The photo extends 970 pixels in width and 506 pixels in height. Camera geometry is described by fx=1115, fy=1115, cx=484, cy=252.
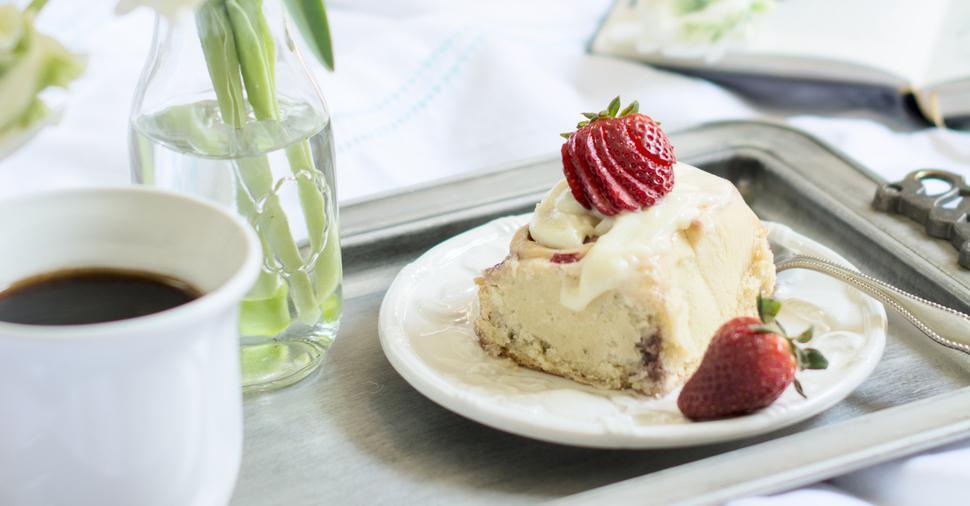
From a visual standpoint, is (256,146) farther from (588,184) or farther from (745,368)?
(745,368)

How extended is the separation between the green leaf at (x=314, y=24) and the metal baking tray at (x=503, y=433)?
36 centimetres

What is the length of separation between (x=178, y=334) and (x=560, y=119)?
1408mm

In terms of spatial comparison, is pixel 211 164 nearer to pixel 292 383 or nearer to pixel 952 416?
pixel 292 383

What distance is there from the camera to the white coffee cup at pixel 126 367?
2.56 ft

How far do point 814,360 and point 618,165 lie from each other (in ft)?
0.92

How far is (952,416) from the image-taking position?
1.05 m

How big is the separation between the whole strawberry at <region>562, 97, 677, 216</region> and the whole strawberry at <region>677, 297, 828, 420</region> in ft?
0.63

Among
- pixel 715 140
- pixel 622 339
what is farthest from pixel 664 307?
pixel 715 140

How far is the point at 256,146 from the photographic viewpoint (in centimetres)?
111

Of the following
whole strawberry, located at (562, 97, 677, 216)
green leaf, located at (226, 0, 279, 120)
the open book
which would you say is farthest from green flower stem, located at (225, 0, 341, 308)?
the open book

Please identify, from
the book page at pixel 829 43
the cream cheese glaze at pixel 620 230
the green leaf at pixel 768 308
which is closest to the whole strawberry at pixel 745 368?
the green leaf at pixel 768 308

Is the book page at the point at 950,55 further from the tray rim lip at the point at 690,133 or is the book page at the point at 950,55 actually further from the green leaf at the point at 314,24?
the green leaf at the point at 314,24

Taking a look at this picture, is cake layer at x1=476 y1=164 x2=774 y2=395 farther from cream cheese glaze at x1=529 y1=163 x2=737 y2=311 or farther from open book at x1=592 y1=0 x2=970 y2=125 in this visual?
open book at x1=592 y1=0 x2=970 y2=125

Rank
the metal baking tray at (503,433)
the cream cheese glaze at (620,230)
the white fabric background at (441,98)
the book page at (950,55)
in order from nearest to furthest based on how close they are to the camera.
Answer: the metal baking tray at (503,433) → the cream cheese glaze at (620,230) → the white fabric background at (441,98) → the book page at (950,55)
